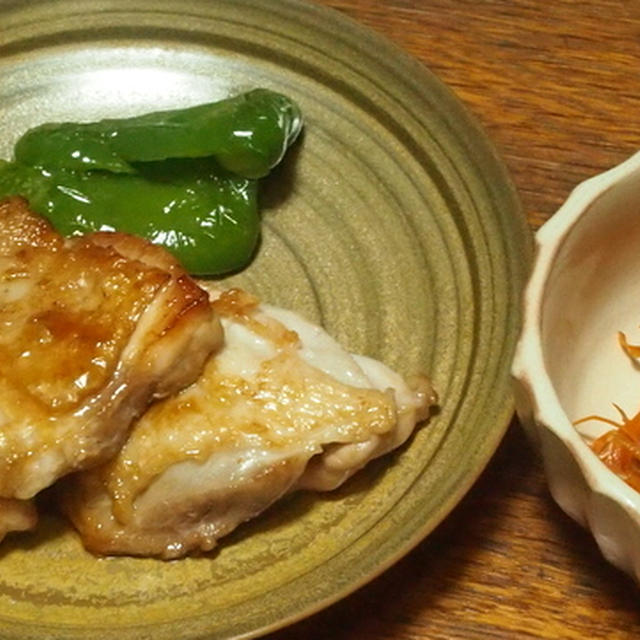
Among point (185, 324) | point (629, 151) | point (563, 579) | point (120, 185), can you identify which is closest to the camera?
point (185, 324)

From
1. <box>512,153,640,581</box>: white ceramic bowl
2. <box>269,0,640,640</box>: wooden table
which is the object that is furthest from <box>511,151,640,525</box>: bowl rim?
<box>269,0,640,640</box>: wooden table

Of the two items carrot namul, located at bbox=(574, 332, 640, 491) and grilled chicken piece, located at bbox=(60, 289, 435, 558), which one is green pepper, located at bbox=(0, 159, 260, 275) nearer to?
grilled chicken piece, located at bbox=(60, 289, 435, 558)

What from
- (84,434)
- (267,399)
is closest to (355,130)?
(267,399)

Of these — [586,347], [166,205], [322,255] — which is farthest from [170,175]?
[586,347]

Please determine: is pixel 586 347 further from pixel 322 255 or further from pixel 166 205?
pixel 166 205

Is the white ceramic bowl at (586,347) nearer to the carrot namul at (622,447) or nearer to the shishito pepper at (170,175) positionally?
Result: the carrot namul at (622,447)

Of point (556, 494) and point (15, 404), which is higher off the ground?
point (15, 404)

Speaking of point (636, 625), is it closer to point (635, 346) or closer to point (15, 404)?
point (635, 346)
